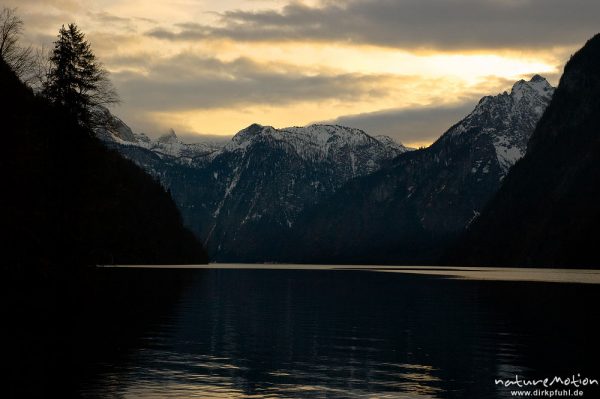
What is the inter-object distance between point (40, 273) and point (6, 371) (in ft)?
131

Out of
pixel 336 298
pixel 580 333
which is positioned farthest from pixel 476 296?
pixel 580 333

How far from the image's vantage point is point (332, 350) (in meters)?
47.1

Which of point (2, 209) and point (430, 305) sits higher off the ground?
point (2, 209)

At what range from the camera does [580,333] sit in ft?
181

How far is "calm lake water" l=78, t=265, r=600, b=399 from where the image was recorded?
111 feet

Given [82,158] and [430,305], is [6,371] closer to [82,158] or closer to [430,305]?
[82,158]

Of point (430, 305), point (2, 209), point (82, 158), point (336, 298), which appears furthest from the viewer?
point (336, 298)

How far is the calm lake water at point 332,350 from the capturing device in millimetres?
33969

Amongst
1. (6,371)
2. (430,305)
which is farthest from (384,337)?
(430,305)

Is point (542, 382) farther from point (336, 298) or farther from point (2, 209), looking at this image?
point (336, 298)

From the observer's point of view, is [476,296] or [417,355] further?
[476,296]

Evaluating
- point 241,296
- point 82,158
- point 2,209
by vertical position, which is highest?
point 82,158

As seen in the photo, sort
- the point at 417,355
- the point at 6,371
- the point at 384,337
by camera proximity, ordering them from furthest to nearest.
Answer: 1. the point at 384,337
2. the point at 417,355
3. the point at 6,371

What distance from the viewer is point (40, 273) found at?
73.2 m
